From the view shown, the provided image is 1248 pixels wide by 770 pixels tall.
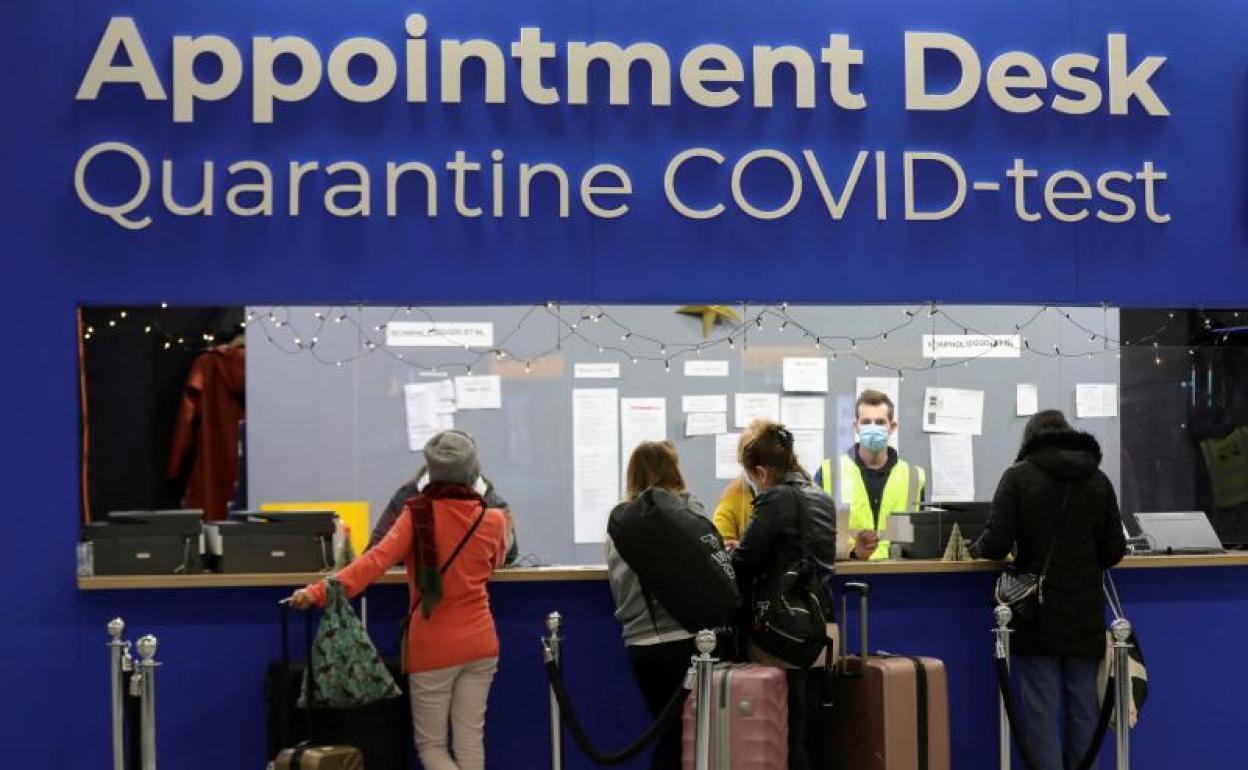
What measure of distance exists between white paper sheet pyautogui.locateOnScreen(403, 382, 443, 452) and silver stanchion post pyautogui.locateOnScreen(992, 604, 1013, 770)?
3050 millimetres

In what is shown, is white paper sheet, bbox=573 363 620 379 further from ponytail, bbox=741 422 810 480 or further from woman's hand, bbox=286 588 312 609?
woman's hand, bbox=286 588 312 609

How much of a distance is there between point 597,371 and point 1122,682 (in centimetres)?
344

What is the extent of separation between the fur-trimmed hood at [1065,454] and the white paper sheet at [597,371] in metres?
2.63

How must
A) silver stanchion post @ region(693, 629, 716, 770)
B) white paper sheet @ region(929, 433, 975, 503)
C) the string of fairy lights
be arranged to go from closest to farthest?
silver stanchion post @ region(693, 629, 716, 770) < the string of fairy lights < white paper sheet @ region(929, 433, 975, 503)

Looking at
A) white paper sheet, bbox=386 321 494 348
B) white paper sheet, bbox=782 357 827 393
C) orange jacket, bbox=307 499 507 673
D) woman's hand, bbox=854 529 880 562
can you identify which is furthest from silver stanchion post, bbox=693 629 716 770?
white paper sheet, bbox=782 357 827 393

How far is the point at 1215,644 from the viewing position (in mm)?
6707

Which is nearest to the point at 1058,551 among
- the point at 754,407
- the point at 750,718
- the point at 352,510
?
the point at 750,718

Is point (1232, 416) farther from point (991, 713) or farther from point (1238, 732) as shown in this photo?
point (991, 713)

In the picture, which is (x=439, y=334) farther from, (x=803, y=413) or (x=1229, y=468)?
(x=1229, y=468)

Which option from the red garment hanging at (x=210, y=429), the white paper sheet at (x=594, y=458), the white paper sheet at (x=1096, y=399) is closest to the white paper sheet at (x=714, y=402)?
the white paper sheet at (x=594, y=458)

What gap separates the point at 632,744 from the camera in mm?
5484

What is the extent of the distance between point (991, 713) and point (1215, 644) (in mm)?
989

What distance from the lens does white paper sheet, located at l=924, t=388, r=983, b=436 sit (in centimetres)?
852

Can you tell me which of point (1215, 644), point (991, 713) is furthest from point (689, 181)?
point (1215, 644)
